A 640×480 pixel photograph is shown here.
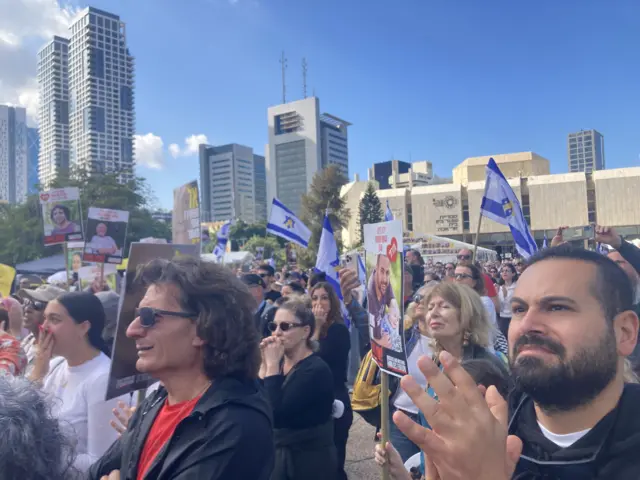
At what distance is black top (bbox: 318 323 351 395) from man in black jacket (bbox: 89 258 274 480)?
2.23 m

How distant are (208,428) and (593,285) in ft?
4.63

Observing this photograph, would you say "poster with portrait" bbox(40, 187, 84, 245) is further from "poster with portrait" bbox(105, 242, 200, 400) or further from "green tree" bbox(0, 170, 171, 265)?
"green tree" bbox(0, 170, 171, 265)

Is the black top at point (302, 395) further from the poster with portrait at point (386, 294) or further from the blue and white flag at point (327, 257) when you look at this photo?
the blue and white flag at point (327, 257)

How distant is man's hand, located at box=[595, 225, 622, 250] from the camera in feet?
11.8

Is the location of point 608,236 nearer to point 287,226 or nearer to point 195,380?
point 195,380

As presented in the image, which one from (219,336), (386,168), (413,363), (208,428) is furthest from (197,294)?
(386,168)

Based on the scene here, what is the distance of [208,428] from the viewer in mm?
1755

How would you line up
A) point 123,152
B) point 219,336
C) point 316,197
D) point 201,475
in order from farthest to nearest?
point 123,152
point 316,197
point 219,336
point 201,475

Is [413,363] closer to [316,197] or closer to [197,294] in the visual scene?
[197,294]

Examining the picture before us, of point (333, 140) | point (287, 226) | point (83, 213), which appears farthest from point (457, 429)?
point (333, 140)

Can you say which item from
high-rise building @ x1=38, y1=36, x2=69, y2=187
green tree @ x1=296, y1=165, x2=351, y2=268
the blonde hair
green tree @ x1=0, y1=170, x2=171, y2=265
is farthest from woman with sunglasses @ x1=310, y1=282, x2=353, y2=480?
high-rise building @ x1=38, y1=36, x2=69, y2=187

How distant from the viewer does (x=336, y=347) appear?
441cm

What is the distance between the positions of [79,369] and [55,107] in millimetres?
132262

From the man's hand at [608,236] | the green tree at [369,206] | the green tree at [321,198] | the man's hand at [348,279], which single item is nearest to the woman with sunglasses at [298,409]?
the man's hand at [608,236]
